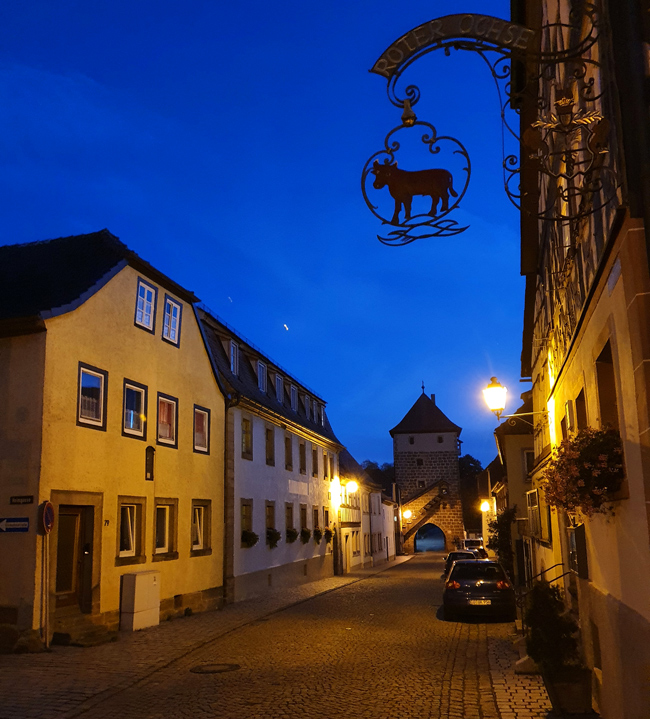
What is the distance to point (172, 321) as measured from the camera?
1973 centimetres

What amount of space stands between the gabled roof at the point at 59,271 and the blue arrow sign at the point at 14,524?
3.83 metres

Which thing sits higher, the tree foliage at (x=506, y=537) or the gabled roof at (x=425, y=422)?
the gabled roof at (x=425, y=422)

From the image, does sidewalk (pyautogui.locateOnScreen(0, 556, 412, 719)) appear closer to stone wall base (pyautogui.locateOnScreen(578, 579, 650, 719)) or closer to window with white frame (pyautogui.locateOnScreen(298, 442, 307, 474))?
stone wall base (pyautogui.locateOnScreen(578, 579, 650, 719))

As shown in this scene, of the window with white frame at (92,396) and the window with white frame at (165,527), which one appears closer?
the window with white frame at (92,396)

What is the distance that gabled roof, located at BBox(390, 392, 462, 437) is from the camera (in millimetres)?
72938

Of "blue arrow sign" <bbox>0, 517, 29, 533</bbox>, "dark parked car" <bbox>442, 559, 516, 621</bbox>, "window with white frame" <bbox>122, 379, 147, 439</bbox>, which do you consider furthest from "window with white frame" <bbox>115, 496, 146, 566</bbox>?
"dark parked car" <bbox>442, 559, 516, 621</bbox>

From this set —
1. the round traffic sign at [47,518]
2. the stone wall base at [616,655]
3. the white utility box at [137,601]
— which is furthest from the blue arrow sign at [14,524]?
the stone wall base at [616,655]

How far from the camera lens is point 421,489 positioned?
6962cm

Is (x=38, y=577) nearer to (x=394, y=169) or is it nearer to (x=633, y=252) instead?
(x=394, y=169)

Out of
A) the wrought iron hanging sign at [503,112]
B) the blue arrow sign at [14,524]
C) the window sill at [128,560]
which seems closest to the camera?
the wrought iron hanging sign at [503,112]

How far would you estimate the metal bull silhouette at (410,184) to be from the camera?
19.0ft

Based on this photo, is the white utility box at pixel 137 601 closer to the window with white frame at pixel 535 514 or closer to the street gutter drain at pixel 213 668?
the street gutter drain at pixel 213 668

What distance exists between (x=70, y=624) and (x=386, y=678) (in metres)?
6.87

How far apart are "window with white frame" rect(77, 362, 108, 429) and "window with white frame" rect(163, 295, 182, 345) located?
132 inches
